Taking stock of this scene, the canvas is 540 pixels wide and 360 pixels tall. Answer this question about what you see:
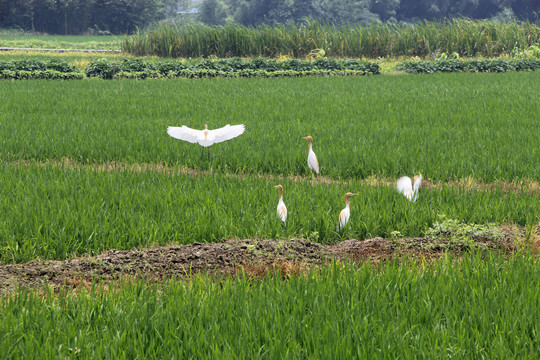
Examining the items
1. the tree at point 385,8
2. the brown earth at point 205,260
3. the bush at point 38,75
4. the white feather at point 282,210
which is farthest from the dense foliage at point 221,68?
the tree at point 385,8

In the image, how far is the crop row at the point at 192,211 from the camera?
12.0 feet

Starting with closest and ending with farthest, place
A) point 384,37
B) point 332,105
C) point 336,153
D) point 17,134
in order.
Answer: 1. point 336,153
2. point 17,134
3. point 332,105
4. point 384,37

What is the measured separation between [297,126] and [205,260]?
4.86m

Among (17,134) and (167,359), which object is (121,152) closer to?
(17,134)

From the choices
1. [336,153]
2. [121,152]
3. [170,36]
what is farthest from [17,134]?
[170,36]

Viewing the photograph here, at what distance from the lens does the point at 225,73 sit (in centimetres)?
1802

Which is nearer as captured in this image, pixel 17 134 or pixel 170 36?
pixel 17 134

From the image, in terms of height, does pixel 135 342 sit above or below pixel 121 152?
above

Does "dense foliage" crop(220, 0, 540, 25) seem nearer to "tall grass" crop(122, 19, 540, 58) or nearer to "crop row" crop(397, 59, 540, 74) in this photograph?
"tall grass" crop(122, 19, 540, 58)

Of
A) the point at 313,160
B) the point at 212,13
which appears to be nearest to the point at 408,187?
the point at 313,160

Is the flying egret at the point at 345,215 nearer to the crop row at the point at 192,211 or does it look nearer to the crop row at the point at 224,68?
the crop row at the point at 192,211

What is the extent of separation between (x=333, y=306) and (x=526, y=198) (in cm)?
298

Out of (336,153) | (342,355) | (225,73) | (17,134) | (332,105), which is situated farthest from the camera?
(225,73)

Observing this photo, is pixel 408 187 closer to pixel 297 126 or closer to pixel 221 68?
pixel 297 126
